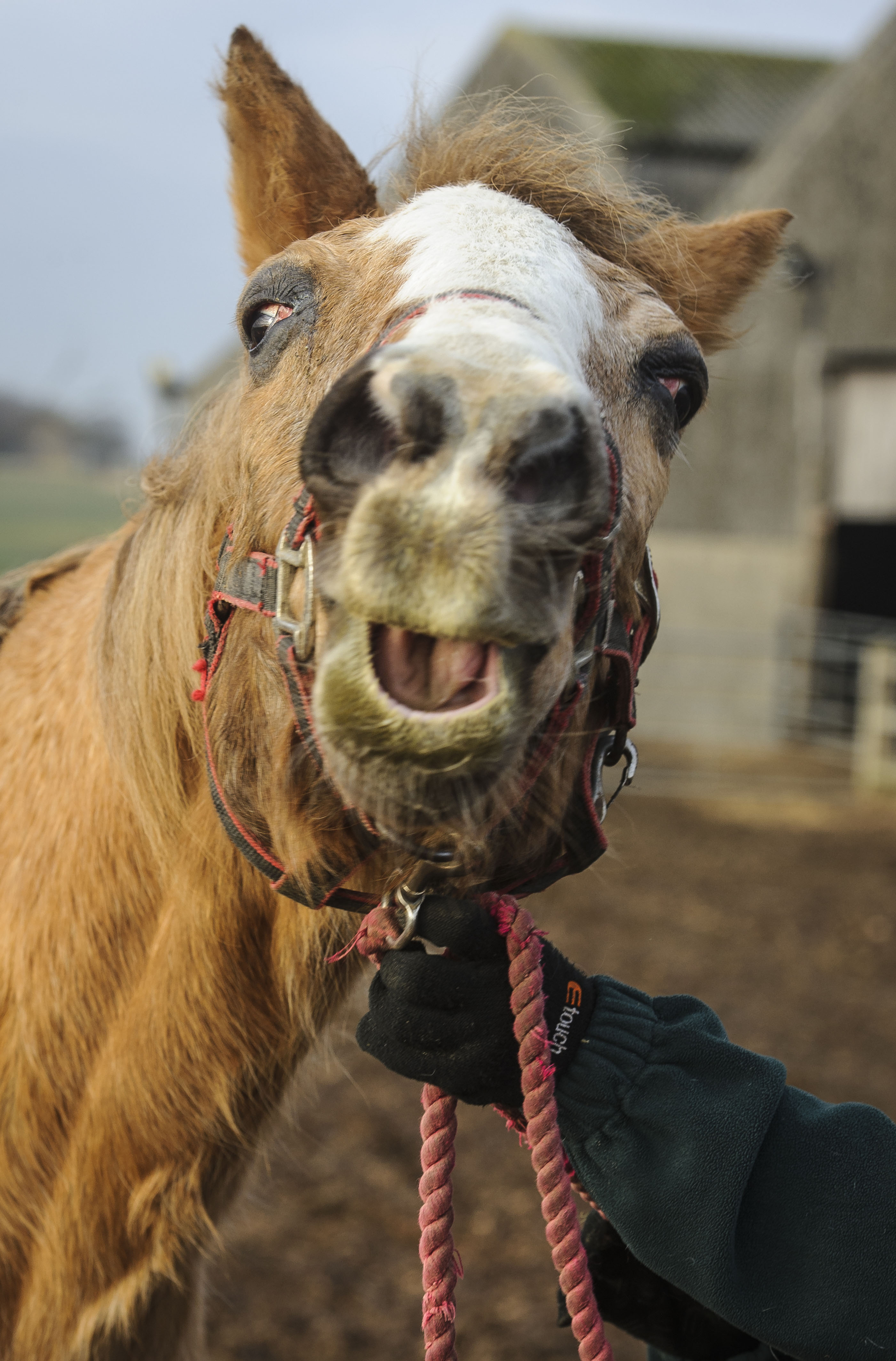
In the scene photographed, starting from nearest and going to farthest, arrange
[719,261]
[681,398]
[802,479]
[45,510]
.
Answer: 1. [681,398]
2. [719,261]
3. [45,510]
4. [802,479]

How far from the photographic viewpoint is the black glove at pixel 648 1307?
5.70 feet

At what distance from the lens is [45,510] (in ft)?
20.7

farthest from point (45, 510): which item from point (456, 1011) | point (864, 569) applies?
point (864, 569)

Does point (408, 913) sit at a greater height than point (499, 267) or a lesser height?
lesser

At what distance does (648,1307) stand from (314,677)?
1255 millimetres

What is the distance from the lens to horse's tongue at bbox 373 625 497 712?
45.4 inches

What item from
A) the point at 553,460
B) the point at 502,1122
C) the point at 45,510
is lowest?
the point at 502,1122

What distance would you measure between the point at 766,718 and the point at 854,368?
5087 mm

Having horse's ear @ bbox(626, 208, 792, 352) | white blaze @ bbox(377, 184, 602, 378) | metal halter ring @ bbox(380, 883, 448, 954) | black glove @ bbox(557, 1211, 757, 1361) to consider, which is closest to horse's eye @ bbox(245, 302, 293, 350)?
white blaze @ bbox(377, 184, 602, 378)

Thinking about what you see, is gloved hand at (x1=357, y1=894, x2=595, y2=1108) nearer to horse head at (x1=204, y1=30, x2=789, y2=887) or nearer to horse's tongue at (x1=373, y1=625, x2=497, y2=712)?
horse head at (x1=204, y1=30, x2=789, y2=887)

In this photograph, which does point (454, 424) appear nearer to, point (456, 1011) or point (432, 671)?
point (432, 671)

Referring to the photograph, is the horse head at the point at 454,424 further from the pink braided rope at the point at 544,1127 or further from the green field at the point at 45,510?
the green field at the point at 45,510

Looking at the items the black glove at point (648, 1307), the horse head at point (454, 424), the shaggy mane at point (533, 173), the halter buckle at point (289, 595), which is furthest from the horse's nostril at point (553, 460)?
the black glove at point (648, 1307)

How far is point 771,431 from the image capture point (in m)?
14.5
